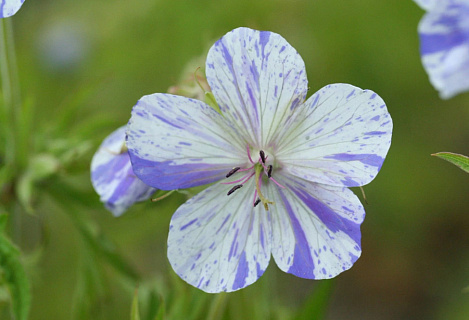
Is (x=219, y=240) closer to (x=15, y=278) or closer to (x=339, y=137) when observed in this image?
(x=339, y=137)

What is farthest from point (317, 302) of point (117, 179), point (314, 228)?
point (117, 179)

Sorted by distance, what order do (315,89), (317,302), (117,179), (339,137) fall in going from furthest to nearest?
(315,89) < (317,302) < (117,179) < (339,137)

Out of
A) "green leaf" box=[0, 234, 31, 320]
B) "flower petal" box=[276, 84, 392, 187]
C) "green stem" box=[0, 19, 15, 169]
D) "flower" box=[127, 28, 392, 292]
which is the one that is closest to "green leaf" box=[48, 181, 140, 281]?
"green stem" box=[0, 19, 15, 169]

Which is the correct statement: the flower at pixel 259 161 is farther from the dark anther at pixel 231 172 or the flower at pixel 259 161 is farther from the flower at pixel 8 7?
the flower at pixel 8 7

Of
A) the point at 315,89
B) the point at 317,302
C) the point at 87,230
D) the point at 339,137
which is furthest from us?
the point at 315,89

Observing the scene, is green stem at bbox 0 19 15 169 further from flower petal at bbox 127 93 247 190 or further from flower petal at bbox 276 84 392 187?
flower petal at bbox 276 84 392 187

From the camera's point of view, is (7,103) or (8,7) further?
(7,103)
